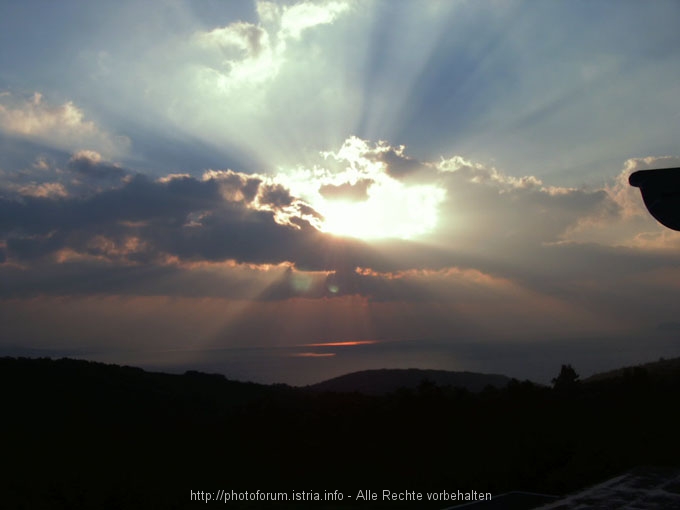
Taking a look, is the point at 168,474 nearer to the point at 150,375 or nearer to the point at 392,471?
the point at 392,471

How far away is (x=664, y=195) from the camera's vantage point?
255 inches

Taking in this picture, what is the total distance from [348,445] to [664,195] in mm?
21407

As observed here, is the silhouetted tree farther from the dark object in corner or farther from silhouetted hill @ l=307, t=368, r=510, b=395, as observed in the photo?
silhouetted hill @ l=307, t=368, r=510, b=395

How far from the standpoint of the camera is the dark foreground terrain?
1683 cm

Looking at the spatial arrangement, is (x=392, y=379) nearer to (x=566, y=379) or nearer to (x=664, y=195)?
(x=566, y=379)

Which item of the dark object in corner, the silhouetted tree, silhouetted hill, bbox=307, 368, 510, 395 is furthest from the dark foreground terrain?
silhouetted hill, bbox=307, 368, 510, 395

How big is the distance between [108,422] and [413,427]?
1850cm

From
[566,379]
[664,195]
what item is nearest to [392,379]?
[566,379]

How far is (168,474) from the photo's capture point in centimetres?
2367

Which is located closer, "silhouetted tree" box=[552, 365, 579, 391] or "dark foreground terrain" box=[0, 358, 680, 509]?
"dark foreground terrain" box=[0, 358, 680, 509]

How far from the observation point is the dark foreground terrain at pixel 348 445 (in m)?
16.8

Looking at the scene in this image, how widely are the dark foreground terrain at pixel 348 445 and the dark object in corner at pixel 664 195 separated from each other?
10.7 meters

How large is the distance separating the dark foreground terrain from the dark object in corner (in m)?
10.7

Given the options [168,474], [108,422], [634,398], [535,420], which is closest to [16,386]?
[108,422]
